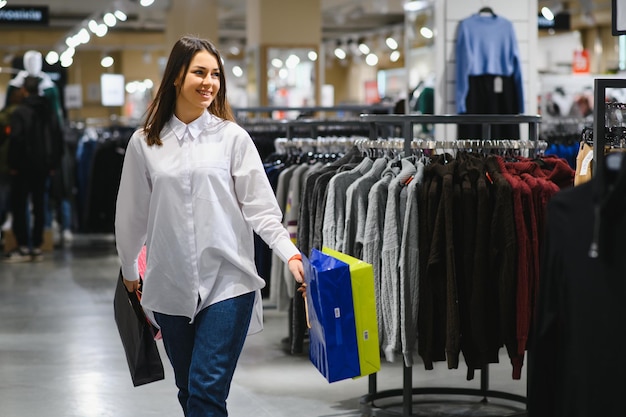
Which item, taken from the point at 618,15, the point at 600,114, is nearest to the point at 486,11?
the point at 618,15

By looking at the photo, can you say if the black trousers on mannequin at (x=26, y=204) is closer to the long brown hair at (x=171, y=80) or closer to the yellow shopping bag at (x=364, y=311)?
the long brown hair at (x=171, y=80)

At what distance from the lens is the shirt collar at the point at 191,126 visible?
10.7 ft

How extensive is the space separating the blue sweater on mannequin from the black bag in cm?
457

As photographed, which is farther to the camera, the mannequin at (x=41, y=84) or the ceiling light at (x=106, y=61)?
the ceiling light at (x=106, y=61)

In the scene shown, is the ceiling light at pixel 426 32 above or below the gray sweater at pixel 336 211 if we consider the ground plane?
above

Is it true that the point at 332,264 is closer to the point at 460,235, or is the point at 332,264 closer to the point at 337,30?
the point at 460,235

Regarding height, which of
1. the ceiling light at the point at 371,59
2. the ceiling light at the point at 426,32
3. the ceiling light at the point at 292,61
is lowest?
the ceiling light at the point at 426,32

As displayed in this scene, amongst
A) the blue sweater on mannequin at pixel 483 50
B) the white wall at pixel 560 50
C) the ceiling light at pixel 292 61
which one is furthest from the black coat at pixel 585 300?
the white wall at pixel 560 50

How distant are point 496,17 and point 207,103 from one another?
489 centimetres

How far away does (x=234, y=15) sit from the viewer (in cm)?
2441

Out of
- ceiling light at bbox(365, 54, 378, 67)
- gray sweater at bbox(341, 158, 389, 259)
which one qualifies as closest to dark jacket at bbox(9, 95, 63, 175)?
gray sweater at bbox(341, 158, 389, 259)

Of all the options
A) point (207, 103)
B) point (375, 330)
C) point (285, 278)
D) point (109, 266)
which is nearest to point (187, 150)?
point (207, 103)

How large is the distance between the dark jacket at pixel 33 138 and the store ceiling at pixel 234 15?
825 centimetres

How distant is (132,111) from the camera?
94.2 ft
